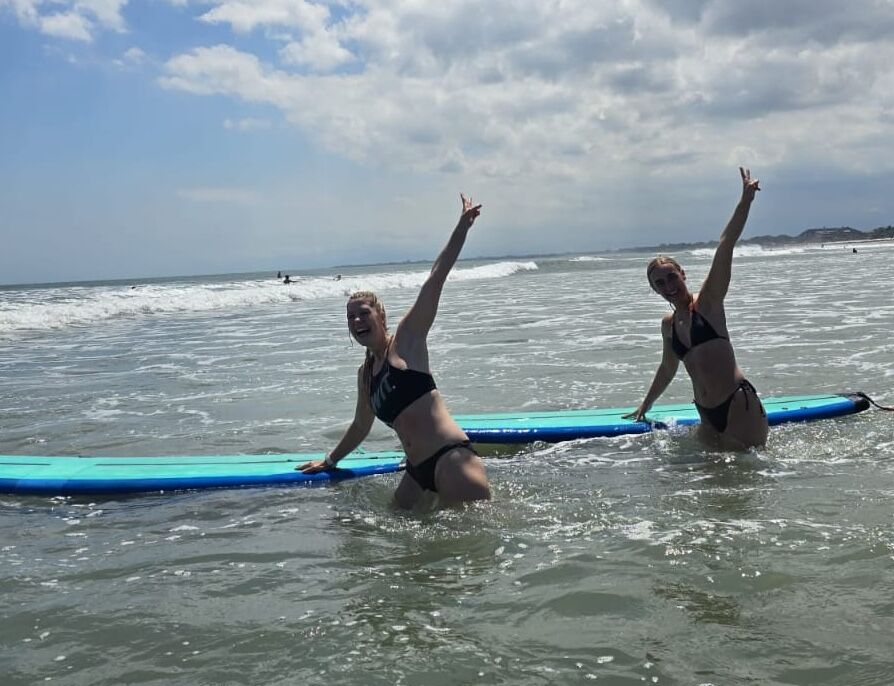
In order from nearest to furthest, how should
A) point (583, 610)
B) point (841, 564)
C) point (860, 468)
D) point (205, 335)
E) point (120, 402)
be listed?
point (583, 610) < point (841, 564) < point (860, 468) < point (120, 402) < point (205, 335)

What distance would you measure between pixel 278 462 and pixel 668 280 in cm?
306

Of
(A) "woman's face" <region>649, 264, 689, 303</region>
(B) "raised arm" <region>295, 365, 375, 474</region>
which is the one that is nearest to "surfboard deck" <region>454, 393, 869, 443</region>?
(B) "raised arm" <region>295, 365, 375, 474</region>

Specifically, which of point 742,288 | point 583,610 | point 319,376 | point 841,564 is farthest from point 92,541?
point 742,288

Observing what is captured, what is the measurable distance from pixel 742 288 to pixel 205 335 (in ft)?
55.2

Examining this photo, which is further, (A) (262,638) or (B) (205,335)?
(B) (205,335)

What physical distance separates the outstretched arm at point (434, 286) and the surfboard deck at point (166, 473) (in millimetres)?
1635

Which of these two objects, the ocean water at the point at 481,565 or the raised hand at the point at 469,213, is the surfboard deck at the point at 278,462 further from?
the raised hand at the point at 469,213

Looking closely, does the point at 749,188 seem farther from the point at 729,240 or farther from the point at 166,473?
the point at 166,473

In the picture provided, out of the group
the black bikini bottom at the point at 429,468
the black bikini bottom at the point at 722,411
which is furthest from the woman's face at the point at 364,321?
the black bikini bottom at the point at 722,411

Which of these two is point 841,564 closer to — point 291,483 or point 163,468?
point 291,483

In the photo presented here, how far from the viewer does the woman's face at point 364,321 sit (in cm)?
392

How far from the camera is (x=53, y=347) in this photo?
15.7m

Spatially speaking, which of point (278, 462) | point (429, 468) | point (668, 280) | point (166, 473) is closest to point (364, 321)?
point (429, 468)

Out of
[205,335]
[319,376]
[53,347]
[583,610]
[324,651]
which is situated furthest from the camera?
[205,335]
